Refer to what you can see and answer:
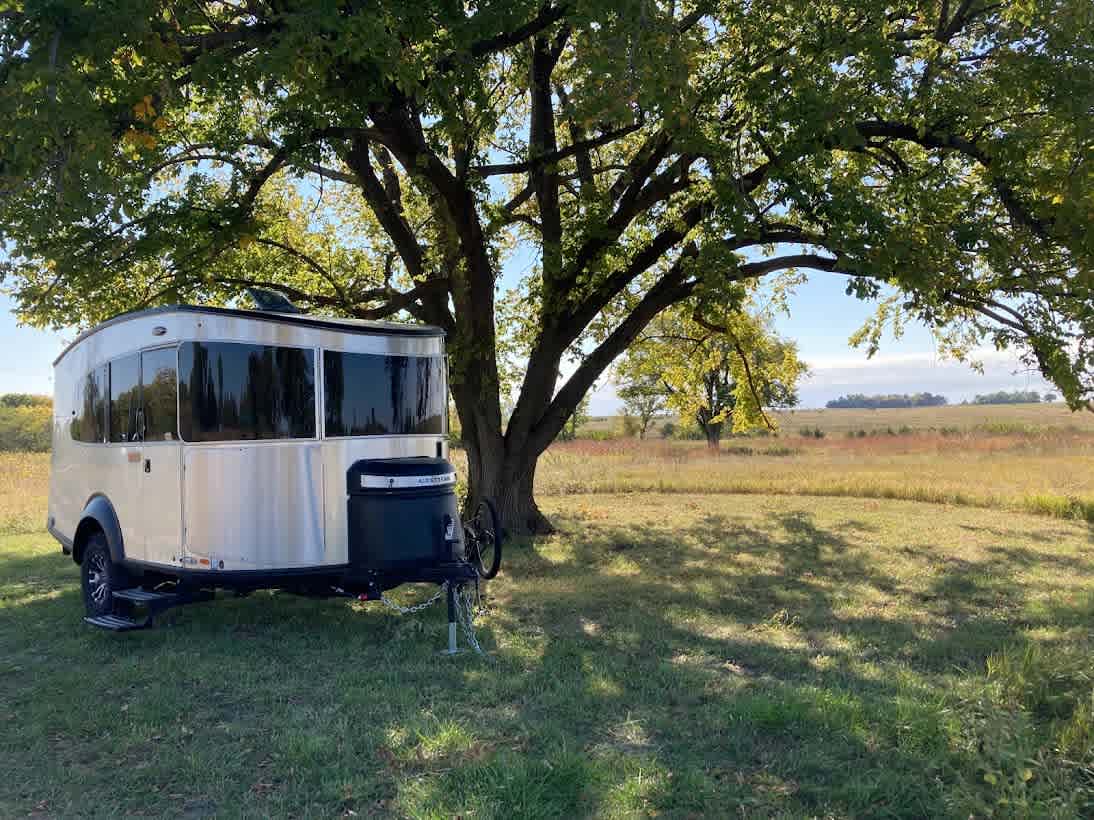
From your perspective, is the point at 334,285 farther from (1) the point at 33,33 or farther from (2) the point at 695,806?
(2) the point at 695,806

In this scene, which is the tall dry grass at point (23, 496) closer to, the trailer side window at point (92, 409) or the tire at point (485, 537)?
the trailer side window at point (92, 409)

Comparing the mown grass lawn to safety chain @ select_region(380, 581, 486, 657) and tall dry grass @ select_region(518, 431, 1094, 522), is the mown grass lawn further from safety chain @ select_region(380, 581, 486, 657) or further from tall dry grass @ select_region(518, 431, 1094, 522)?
tall dry grass @ select_region(518, 431, 1094, 522)

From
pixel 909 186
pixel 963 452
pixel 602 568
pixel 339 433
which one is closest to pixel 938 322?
pixel 909 186

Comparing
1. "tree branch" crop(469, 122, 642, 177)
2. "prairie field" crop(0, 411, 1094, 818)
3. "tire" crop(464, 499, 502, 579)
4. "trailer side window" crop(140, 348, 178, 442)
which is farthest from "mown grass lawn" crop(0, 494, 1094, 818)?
"tree branch" crop(469, 122, 642, 177)

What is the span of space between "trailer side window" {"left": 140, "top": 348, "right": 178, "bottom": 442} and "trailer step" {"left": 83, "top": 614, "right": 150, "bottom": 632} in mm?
1624

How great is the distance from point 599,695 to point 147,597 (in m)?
4.09

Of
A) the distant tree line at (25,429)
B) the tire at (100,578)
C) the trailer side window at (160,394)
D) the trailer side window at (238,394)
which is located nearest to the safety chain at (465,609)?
the trailer side window at (238,394)

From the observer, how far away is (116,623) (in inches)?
282

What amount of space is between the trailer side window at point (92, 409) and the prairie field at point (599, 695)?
75.6 inches

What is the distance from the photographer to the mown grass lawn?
3988 millimetres

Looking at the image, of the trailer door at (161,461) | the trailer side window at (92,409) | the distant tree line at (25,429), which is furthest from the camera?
the distant tree line at (25,429)

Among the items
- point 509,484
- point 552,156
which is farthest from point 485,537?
point 552,156

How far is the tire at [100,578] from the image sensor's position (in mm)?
7555

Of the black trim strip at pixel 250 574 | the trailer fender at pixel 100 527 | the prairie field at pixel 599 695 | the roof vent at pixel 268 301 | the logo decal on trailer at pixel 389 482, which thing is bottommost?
the prairie field at pixel 599 695
